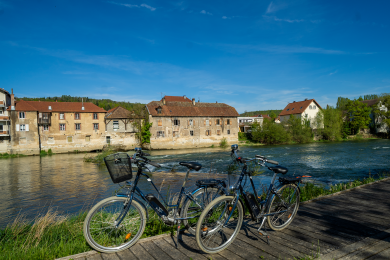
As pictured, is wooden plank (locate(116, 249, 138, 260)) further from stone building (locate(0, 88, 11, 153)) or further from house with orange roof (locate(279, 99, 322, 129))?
house with orange roof (locate(279, 99, 322, 129))

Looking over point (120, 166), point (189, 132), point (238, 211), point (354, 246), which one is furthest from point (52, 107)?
point (354, 246)

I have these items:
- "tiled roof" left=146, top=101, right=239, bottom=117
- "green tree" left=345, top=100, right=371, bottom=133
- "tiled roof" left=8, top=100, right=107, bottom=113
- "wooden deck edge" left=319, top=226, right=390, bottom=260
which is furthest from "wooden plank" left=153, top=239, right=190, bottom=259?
"green tree" left=345, top=100, right=371, bottom=133

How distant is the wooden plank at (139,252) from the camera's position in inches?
123

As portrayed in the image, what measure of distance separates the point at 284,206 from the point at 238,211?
1.01 meters

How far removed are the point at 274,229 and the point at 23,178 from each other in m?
21.1

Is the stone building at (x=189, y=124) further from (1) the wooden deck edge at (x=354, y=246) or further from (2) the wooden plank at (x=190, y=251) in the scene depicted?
(1) the wooden deck edge at (x=354, y=246)

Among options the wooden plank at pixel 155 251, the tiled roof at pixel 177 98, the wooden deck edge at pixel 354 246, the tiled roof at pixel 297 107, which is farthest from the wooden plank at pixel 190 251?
the tiled roof at pixel 297 107

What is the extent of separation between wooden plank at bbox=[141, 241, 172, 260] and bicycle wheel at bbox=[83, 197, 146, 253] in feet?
0.64

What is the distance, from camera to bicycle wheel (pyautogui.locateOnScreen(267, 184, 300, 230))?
3838 millimetres

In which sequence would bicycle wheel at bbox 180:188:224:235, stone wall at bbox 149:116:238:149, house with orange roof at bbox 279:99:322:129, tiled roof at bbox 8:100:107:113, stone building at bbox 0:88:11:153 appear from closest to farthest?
bicycle wheel at bbox 180:188:224:235 < stone building at bbox 0:88:11:153 < tiled roof at bbox 8:100:107:113 < stone wall at bbox 149:116:238:149 < house with orange roof at bbox 279:99:322:129

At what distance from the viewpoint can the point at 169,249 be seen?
332 cm

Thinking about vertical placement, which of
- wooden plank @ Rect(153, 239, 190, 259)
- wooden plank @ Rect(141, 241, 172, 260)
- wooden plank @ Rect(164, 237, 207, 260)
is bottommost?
wooden plank @ Rect(164, 237, 207, 260)

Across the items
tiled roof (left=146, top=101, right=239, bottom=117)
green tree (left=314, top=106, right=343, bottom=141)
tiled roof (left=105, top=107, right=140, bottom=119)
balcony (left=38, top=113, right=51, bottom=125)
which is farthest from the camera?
green tree (left=314, top=106, right=343, bottom=141)

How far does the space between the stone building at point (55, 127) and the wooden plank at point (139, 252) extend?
41909mm
